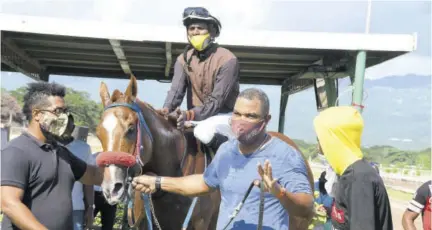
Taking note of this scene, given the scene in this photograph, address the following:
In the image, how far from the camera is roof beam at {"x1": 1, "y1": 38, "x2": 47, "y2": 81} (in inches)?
360

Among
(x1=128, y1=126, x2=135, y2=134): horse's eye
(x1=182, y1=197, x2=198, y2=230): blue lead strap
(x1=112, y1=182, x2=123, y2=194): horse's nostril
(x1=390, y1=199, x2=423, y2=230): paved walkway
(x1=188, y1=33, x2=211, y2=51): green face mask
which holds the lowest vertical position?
(x1=390, y1=199, x2=423, y2=230): paved walkway

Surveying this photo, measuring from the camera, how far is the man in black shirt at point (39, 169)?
311 centimetres

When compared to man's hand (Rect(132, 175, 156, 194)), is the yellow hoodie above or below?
above

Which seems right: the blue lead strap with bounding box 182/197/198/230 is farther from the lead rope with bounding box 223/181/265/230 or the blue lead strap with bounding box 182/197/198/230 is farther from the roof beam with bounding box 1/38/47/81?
the roof beam with bounding box 1/38/47/81

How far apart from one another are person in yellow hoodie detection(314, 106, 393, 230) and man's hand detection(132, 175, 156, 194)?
3.94 ft

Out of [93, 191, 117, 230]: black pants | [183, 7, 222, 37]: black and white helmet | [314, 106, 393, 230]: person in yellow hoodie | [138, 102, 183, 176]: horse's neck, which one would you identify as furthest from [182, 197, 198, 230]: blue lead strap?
[93, 191, 117, 230]: black pants

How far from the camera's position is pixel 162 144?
482cm

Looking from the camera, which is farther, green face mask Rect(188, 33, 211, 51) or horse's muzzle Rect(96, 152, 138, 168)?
green face mask Rect(188, 33, 211, 51)

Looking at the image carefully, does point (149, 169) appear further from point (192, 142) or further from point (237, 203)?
point (237, 203)

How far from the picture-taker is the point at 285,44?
24.3 ft

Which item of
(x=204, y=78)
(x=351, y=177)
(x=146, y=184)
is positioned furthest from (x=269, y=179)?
(x=204, y=78)

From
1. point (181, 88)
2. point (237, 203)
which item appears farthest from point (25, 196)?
point (181, 88)

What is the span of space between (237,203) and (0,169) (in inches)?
58.5

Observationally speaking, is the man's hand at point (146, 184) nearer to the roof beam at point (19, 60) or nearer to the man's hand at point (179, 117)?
the man's hand at point (179, 117)
